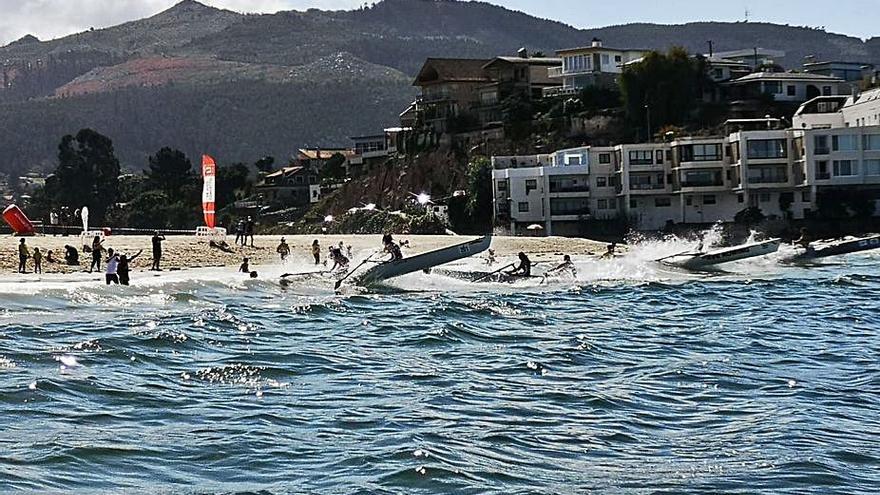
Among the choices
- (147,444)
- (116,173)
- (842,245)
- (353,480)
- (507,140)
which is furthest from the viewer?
(116,173)

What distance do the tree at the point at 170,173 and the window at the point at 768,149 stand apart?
197ft

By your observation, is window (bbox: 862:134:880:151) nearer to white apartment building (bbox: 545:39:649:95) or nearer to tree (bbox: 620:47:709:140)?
tree (bbox: 620:47:709:140)

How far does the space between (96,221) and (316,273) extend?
76.7 meters

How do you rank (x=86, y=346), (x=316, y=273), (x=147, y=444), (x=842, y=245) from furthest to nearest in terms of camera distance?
(x=842, y=245)
(x=316, y=273)
(x=86, y=346)
(x=147, y=444)

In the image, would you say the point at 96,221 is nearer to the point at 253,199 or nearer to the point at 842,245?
the point at 253,199

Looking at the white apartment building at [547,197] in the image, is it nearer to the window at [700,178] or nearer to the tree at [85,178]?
the window at [700,178]

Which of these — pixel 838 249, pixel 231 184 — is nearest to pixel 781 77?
pixel 838 249

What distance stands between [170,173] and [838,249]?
82298 millimetres

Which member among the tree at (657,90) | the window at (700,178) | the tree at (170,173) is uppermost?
the tree at (657,90)

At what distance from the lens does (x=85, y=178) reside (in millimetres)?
122625

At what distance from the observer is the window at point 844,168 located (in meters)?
79.8

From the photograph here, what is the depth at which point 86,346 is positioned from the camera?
23922mm

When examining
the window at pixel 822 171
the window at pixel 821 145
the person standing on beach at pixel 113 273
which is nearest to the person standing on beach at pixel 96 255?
the person standing on beach at pixel 113 273

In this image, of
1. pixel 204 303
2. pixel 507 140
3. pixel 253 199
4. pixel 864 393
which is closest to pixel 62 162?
pixel 253 199
